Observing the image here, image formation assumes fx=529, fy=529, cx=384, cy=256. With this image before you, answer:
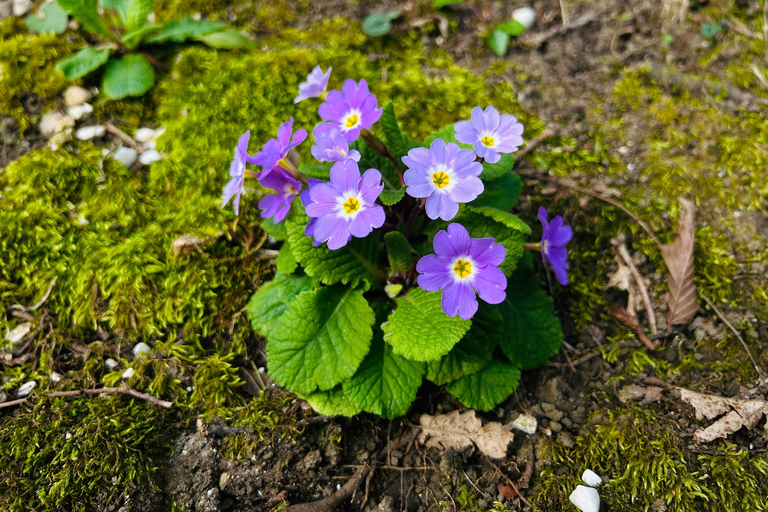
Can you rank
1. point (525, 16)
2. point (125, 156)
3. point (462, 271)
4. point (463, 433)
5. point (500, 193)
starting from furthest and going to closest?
point (525, 16)
point (125, 156)
point (500, 193)
point (463, 433)
point (462, 271)

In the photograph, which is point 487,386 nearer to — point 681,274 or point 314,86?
point 681,274

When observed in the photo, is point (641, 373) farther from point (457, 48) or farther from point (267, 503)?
point (457, 48)

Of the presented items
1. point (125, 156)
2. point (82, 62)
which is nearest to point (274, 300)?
point (125, 156)

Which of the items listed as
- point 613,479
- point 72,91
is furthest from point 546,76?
point 72,91

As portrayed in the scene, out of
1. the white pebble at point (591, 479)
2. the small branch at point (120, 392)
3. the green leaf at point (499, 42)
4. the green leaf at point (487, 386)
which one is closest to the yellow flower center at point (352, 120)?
the green leaf at point (487, 386)

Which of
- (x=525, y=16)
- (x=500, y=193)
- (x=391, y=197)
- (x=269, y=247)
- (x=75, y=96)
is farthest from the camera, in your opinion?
(x=525, y=16)

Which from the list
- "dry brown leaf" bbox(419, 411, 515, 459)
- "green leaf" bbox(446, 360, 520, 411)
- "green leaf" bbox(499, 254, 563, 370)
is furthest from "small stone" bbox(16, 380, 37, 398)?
"green leaf" bbox(499, 254, 563, 370)

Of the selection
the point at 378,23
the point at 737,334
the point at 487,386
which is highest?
the point at 378,23
